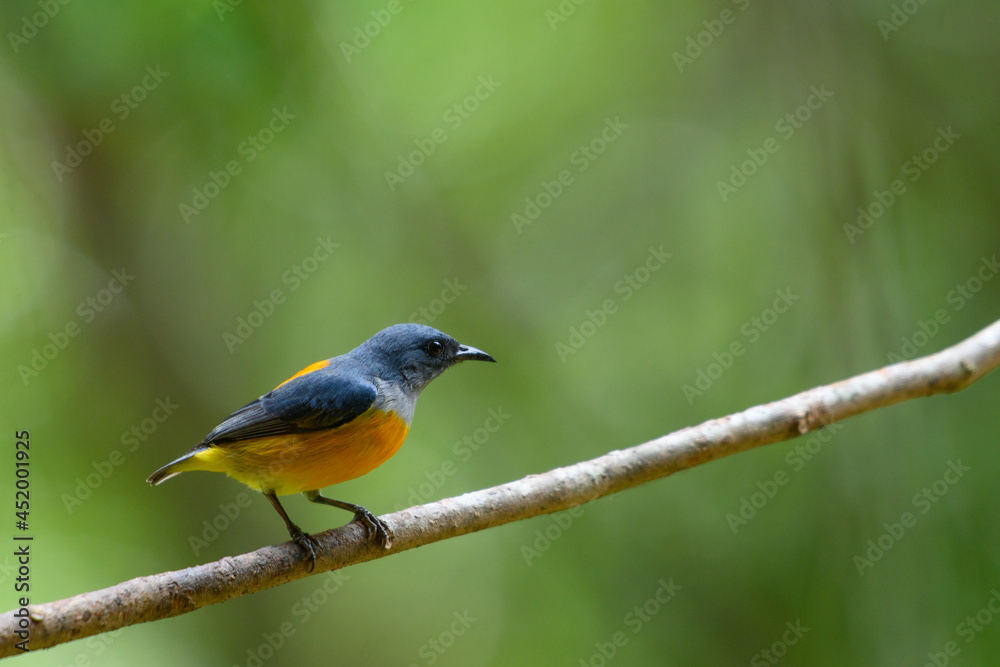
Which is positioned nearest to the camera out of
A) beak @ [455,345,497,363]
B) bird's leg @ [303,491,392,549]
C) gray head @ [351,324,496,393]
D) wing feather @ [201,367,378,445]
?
bird's leg @ [303,491,392,549]

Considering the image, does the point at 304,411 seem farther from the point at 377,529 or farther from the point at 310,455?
the point at 377,529

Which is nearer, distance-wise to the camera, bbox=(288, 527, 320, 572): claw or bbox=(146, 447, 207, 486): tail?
bbox=(288, 527, 320, 572): claw

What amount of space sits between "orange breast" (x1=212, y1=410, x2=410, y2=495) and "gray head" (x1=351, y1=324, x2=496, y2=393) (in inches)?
12.5

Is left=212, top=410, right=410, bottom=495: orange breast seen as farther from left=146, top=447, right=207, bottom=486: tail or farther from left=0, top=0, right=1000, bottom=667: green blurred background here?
left=0, top=0, right=1000, bottom=667: green blurred background

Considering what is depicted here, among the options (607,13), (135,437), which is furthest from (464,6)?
(135,437)

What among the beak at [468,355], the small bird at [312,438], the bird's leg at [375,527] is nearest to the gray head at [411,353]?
the beak at [468,355]

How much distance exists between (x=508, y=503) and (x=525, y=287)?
131 inches

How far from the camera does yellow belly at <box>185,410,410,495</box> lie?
296cm

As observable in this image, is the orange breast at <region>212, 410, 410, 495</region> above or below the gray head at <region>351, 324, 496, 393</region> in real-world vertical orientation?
below

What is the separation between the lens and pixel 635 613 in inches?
213

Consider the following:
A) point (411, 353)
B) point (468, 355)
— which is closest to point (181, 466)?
point (411, 353)

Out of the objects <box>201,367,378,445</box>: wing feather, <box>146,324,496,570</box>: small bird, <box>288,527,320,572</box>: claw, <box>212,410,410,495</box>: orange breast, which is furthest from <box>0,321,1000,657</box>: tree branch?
<box>201,367,378,445</box>: wing feather

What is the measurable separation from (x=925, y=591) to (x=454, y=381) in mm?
3602

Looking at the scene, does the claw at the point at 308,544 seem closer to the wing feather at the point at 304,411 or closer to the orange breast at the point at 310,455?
the orange breast at the point at 310,455
